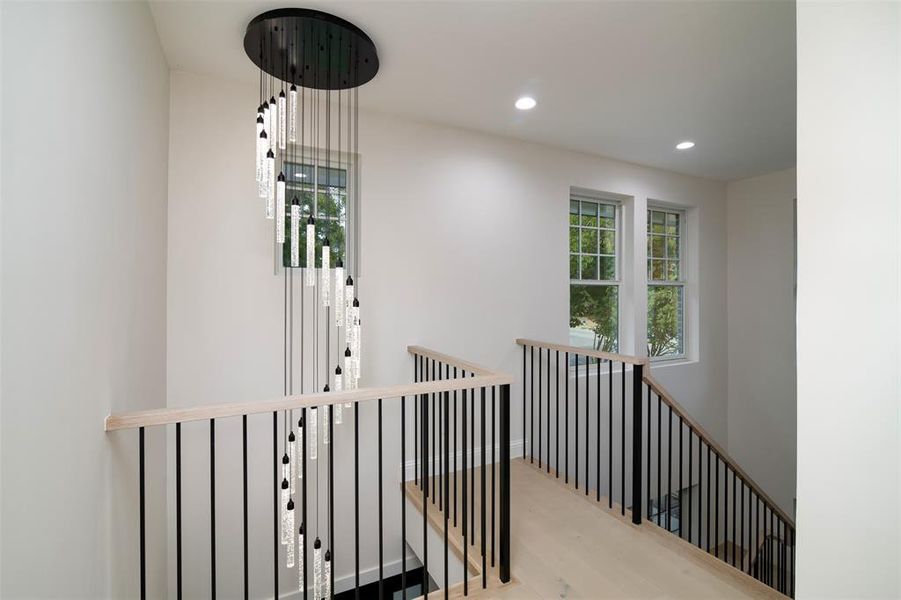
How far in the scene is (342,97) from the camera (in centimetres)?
267

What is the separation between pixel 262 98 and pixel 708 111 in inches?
120

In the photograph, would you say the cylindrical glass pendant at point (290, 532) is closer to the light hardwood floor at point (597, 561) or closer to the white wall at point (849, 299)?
the light hardwood floor at point (597, 561)

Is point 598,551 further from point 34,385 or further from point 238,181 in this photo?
point 238,181

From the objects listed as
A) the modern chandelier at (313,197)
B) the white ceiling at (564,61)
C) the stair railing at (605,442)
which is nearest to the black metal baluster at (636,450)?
the stair railing at (605,442)

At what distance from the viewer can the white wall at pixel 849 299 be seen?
1.06 metres

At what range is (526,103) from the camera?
277 cm

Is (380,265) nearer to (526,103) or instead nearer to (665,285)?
(526,103)

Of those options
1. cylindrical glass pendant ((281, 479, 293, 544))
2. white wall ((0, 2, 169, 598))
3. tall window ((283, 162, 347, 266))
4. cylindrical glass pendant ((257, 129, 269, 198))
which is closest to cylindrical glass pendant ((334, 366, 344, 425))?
cylindrical glass pendant ((281, 479, 293, 544))

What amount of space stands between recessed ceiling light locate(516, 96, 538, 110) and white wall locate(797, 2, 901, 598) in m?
1.64

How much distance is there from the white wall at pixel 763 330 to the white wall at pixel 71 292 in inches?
218

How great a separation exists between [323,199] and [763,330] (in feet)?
15.8

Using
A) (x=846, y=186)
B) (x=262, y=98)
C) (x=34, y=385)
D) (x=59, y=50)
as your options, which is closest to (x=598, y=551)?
(x=846, y=186)

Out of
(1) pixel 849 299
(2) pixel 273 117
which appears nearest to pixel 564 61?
(2) pixel 273 117

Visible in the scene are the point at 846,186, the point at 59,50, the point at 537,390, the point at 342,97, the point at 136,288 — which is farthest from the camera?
the point at 537,390
